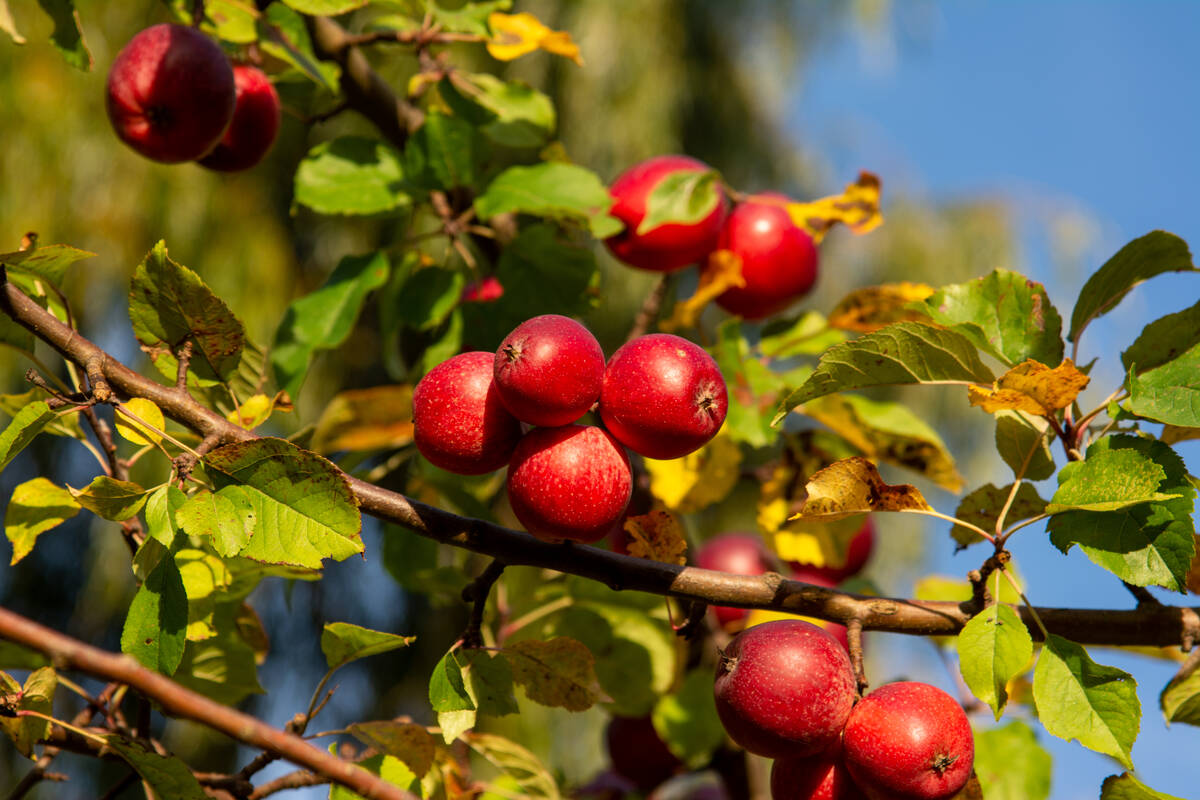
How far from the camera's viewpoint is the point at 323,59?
98 centimetres

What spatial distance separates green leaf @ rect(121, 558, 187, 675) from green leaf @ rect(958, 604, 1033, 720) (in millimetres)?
442

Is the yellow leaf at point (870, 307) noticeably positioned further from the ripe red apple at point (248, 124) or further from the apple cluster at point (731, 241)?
the ripe red apple at point (248, 124)

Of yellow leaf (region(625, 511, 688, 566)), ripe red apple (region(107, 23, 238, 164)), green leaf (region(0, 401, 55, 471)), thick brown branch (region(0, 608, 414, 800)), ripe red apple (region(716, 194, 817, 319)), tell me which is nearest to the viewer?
thick brown branch (region(0, 608, 414, 800))

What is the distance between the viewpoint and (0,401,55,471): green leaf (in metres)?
0.53

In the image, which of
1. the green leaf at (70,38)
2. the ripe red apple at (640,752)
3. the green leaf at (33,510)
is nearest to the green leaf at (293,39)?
the green leaf at (70,38)

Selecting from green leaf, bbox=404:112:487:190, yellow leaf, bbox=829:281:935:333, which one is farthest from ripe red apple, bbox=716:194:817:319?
green leaf, bbox=404:112:487:190

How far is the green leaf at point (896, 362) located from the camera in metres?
0.59

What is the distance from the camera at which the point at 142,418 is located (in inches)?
22.1

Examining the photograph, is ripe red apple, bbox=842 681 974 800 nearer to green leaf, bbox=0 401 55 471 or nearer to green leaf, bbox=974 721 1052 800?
green leaf, bbox=974 721 1052 800

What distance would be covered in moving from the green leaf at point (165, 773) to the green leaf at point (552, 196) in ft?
1.74

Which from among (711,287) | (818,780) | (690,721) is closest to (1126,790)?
(818,780)

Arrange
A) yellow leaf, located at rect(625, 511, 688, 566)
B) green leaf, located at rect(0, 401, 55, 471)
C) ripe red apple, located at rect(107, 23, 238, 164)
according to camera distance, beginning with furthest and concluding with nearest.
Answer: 1. ripe red apple, located at rect(107, 23, 238, 164)
2. yellow leaf, located at rect(625, 511, 688, 566)
3. green leaf, located at rect(0, 401, 55, 471)

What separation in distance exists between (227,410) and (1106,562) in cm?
60

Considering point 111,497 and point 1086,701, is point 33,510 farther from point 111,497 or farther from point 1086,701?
point 1086,701
